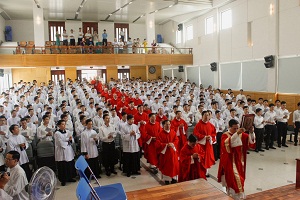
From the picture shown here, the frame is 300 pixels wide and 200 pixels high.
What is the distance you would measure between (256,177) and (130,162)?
3.50 metres

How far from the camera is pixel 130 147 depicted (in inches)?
287

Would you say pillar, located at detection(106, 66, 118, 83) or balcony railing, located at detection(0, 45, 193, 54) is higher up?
balcony railing, located at detection(0, 45, 193, 54)

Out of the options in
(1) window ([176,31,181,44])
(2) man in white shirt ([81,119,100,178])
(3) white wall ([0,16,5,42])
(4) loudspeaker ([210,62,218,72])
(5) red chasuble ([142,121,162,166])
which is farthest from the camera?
(1) window ([176,31,181,44])

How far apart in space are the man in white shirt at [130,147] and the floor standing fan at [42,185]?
13.1 ft

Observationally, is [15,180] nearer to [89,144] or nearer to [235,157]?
[89,144]

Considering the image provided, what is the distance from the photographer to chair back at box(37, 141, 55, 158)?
6.98 meters

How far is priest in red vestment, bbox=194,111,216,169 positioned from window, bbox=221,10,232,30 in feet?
42.8

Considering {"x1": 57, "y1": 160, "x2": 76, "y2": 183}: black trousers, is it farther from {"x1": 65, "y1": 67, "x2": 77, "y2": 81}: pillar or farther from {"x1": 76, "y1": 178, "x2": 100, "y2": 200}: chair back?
{"x1": 65, "y1": 67, "x2": 77, "y2": 81}: pillar

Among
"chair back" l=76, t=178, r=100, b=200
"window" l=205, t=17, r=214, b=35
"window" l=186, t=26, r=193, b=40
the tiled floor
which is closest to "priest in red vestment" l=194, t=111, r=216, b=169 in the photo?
the tiled floor

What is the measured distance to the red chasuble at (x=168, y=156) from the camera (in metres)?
6.33

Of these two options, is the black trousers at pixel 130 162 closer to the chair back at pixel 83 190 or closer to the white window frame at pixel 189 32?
the chair back at pixel 83 190

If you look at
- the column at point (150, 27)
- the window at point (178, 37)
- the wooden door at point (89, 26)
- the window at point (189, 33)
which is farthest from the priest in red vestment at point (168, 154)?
the wooden door at point (89, 26)

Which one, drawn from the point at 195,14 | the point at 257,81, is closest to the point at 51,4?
the point at 195,14

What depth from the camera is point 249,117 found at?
5.17m
